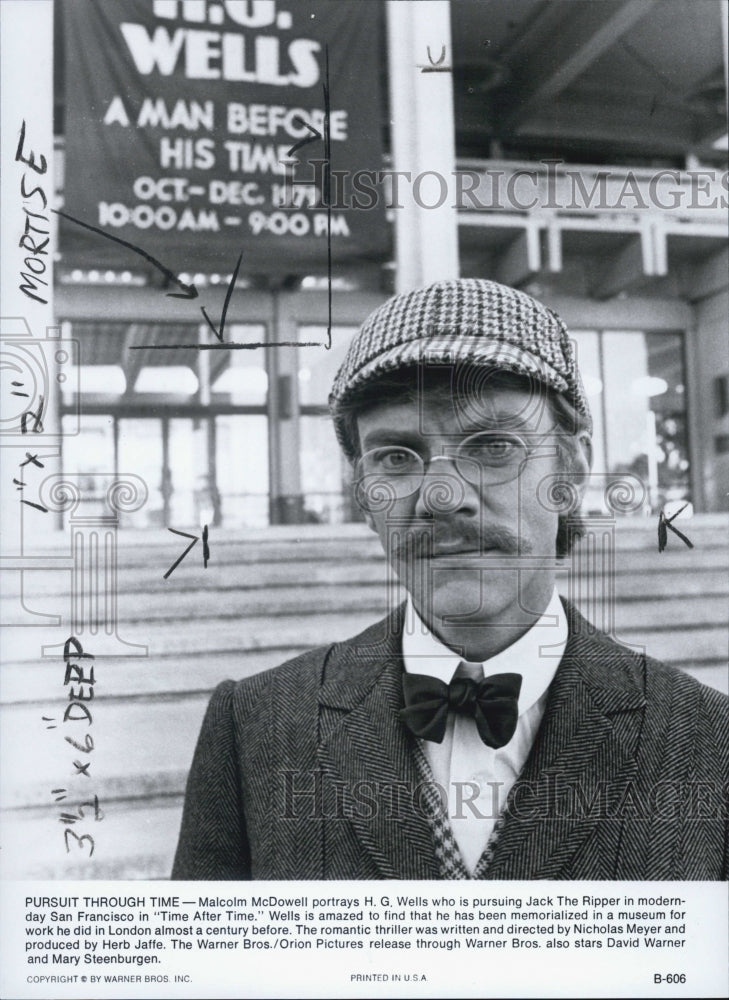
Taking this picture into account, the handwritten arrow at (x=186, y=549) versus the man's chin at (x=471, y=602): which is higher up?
the handwritten arrow at (x=186, y=549)

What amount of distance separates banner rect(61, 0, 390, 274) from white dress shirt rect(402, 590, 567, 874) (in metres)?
0.96

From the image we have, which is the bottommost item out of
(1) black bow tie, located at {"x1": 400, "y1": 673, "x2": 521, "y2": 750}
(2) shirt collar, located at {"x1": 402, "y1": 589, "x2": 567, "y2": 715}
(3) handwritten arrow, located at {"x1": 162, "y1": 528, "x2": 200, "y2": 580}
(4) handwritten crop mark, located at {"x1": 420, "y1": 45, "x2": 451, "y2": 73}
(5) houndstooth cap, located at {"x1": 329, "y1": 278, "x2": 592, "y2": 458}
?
(1) black bow tie, located at {"x1": 400, "y1": 673, "x2": 521, "y2": 750}

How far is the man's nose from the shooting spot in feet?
5.37

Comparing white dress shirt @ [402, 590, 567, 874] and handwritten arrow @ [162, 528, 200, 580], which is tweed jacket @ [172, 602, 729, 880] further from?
handwritten arrow @ [162, 528, 200, 580]

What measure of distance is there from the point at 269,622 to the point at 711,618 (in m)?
1.03

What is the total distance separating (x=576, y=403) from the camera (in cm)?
165

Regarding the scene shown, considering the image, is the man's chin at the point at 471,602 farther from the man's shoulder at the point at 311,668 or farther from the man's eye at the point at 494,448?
the man's eye at the point at 494,448

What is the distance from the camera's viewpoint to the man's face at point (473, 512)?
63.8 inches

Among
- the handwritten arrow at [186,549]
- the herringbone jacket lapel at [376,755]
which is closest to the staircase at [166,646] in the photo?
the handwritten arrow at [186,549]

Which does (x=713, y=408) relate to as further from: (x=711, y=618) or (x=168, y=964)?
(x=168, y=964)

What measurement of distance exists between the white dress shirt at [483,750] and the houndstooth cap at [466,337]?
0.54 metres

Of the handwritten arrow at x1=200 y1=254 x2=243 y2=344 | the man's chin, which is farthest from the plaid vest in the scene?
the handwritten arrow at x1=200 y1=254 x2=243 y2=344

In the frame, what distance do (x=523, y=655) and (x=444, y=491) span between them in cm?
37

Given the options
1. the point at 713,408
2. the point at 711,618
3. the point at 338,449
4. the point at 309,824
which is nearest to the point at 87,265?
the point at 338,449
